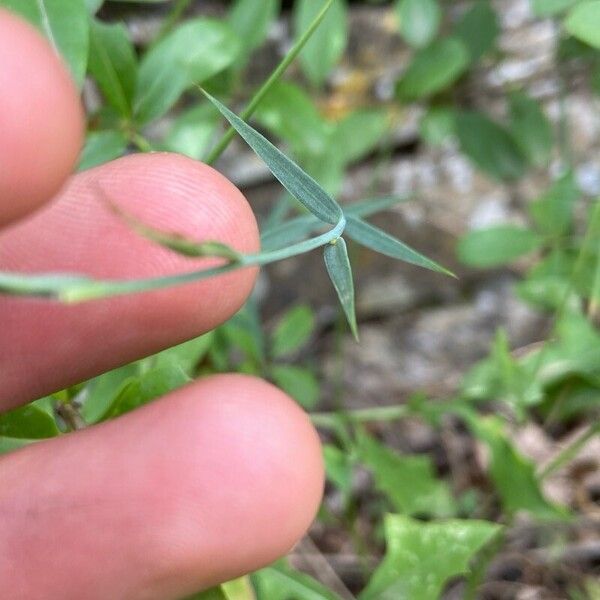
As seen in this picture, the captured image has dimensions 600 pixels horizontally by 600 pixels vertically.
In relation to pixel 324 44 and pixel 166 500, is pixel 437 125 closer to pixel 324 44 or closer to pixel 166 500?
pixel 324 44

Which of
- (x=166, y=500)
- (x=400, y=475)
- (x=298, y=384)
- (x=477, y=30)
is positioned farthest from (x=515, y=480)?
(x=477, y=30)

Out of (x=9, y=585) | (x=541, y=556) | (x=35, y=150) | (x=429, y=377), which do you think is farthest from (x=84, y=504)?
(x=429, y=377)

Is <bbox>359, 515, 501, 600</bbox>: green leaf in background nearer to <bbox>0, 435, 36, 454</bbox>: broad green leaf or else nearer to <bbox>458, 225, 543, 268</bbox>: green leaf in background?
<bbox>0, 435, 36, 454</bbox>: broad green leaf

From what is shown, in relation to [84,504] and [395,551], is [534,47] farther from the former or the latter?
[84,504]

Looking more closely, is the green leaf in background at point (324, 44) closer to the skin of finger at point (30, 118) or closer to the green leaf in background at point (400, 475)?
the green leaf in background at point (400, 475)

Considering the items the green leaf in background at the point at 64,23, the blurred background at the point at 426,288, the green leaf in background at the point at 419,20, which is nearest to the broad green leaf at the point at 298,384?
the blurred background at the point at 426,288

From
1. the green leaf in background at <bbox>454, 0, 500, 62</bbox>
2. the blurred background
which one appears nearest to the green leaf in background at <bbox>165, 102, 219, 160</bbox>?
the blurred background
